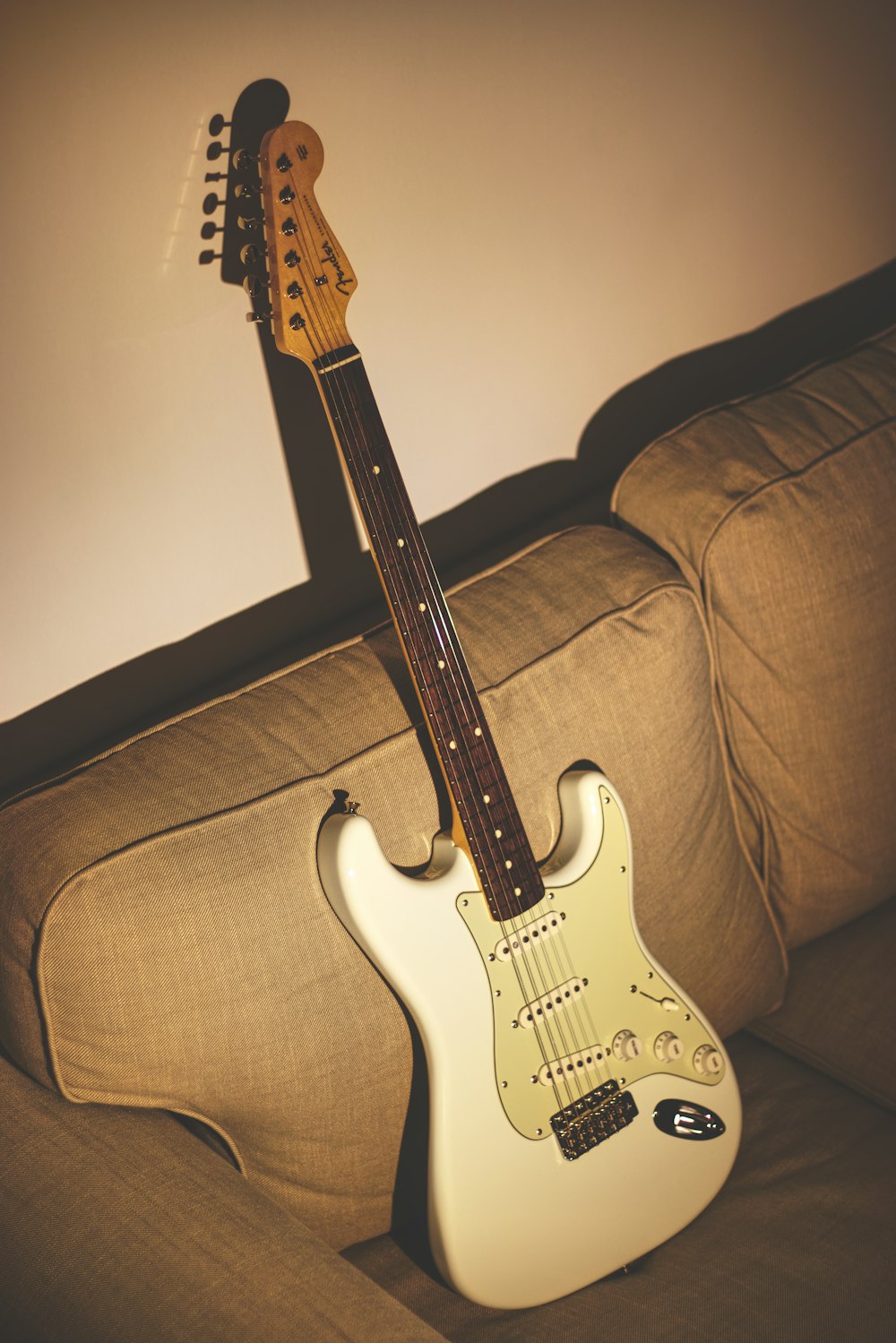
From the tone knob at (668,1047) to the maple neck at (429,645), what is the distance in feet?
0.67

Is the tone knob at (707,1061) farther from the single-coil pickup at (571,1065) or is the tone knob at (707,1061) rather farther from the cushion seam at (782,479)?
the cushion seam at (782,479)

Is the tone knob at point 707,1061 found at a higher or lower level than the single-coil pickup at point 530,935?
lower

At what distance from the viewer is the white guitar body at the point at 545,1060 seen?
0.85m

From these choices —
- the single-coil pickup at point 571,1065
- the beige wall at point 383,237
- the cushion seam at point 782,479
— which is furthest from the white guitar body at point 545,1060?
the beige wall at point 383,237

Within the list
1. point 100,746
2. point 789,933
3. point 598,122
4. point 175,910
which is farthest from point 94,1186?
point 598,122

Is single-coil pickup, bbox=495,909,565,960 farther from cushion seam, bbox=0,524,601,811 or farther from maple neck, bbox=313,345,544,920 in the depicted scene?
cushion seam, bbox=0,524,601,811

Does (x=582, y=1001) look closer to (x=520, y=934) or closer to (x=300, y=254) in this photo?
(x=520, y=934)

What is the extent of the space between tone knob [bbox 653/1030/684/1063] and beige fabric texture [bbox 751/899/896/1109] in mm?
247

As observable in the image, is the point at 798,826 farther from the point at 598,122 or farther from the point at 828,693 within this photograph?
the point at 598,122

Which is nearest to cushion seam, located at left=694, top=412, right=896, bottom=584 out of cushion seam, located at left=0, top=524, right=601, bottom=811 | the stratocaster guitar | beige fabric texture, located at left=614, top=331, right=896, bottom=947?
beige fabric texture, located at left=614, top=331, right=896, bottom=947

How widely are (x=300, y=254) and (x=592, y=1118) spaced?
82cm

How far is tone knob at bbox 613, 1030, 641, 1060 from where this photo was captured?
0.94 meters

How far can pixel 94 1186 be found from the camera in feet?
2.47

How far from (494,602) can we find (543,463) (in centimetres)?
38
